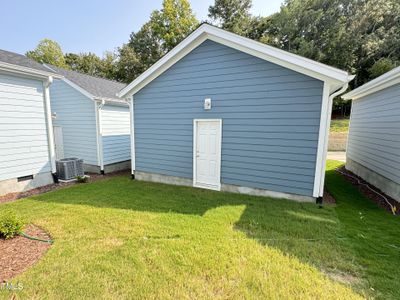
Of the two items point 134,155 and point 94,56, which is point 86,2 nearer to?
point 134,155

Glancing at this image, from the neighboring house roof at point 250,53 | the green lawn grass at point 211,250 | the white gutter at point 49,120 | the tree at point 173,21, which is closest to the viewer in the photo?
the green lawn grass at point 211,250

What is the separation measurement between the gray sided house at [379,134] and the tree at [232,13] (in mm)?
22241

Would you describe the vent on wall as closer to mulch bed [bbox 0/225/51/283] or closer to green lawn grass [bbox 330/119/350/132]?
mulch bed [bbox 0/225/51/283]

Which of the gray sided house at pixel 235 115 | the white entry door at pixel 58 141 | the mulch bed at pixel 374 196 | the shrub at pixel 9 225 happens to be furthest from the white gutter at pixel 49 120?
the mulch bed at pixel 374 196

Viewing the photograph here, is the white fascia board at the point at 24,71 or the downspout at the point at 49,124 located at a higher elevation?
the white fascia board at the point at 24,71

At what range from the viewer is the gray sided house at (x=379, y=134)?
5465 millimetres

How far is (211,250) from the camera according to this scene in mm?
3145

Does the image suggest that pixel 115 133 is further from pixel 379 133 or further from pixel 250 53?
pixel 379 133

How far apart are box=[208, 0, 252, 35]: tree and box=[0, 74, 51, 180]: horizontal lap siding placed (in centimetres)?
2587

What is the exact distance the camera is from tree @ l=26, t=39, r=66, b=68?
3131 centimetres

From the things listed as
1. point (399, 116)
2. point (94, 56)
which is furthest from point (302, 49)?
point (94, 56)

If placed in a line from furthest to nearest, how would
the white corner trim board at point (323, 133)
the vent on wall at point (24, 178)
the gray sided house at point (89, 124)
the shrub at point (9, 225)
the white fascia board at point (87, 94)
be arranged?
the gray sided house at point (89, 124) < the white fascia board at point (87, 94) < the vent on wall at point (24, 178) < the white corner trim board at point (323, 133) < the shrub at point (9, 225)

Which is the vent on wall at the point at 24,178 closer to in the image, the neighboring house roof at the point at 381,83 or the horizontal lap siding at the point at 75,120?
the horizontal lap siding at the point at 75,120

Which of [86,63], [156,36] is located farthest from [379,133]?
[86,63]
